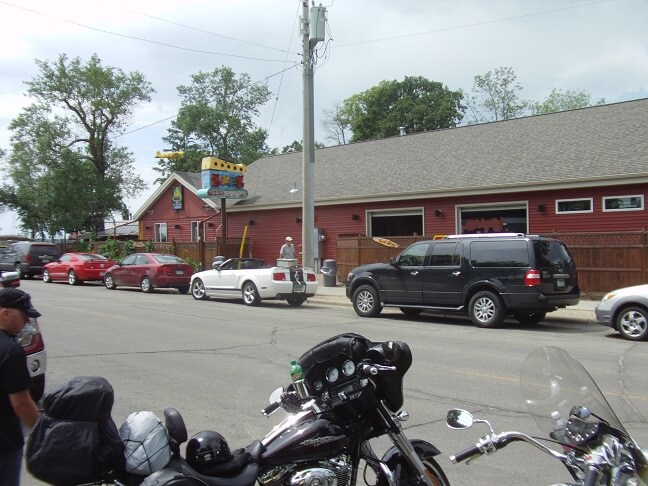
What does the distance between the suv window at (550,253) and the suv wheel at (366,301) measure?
4057 mm

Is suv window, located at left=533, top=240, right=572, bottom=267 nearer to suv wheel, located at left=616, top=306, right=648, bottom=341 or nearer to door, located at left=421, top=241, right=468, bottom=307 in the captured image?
door, located at left=421, top=241, right=468, bottom=307

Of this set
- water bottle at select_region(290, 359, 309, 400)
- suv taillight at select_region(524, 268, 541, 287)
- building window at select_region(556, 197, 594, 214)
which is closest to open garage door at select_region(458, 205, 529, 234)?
building window at select_region(556, 197, 594, 214)

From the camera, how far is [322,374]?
3.28 metres

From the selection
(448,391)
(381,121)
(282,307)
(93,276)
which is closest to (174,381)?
(448,391)

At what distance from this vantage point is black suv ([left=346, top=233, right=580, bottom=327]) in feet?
41.4

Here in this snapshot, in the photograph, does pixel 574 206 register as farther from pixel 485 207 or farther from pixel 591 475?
pixel 591 475

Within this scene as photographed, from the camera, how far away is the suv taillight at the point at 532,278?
1244cm

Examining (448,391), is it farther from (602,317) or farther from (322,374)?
(602,317)

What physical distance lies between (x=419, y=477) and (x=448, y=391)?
12.8 feet

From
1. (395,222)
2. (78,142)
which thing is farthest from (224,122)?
(395,222)

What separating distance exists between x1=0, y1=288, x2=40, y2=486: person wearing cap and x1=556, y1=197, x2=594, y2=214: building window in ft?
62.1

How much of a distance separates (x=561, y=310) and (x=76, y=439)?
49.5ft

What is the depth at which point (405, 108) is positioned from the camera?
57.1 meters

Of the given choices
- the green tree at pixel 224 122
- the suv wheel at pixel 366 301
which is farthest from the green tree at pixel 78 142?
the suv wheel at pixel 366 301
